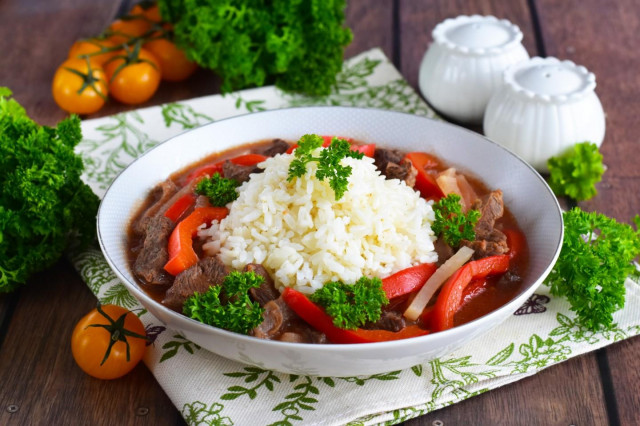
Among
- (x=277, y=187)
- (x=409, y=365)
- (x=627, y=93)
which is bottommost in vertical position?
(x=627, y=93)

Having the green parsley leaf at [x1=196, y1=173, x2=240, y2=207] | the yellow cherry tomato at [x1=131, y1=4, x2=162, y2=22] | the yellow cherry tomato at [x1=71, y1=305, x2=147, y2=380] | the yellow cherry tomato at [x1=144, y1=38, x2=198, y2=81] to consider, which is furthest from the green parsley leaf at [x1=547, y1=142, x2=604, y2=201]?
the yellow cherry tomato at [x1=131, y1=4, x2=162, y2=22]

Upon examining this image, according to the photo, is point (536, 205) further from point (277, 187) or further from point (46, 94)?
point (46, 94)

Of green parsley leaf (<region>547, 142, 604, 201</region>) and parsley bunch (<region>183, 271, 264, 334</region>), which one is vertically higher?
parsley bunch (<region>183, 271, 264, 334</region>)

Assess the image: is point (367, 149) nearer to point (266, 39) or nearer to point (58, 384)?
point (266, 39)

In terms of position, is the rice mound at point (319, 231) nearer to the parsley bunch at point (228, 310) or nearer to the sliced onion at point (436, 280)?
the sliced onion at point (436, 280)

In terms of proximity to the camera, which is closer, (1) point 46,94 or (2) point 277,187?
(2) point 277,187

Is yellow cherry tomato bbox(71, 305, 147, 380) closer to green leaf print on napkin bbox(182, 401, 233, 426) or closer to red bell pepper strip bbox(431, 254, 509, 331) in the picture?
green leaf print on napkin bbox(182, 401, 233, 426)

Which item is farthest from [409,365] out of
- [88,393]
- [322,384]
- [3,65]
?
[3,65]

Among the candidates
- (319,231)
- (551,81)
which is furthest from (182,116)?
(551,81)
